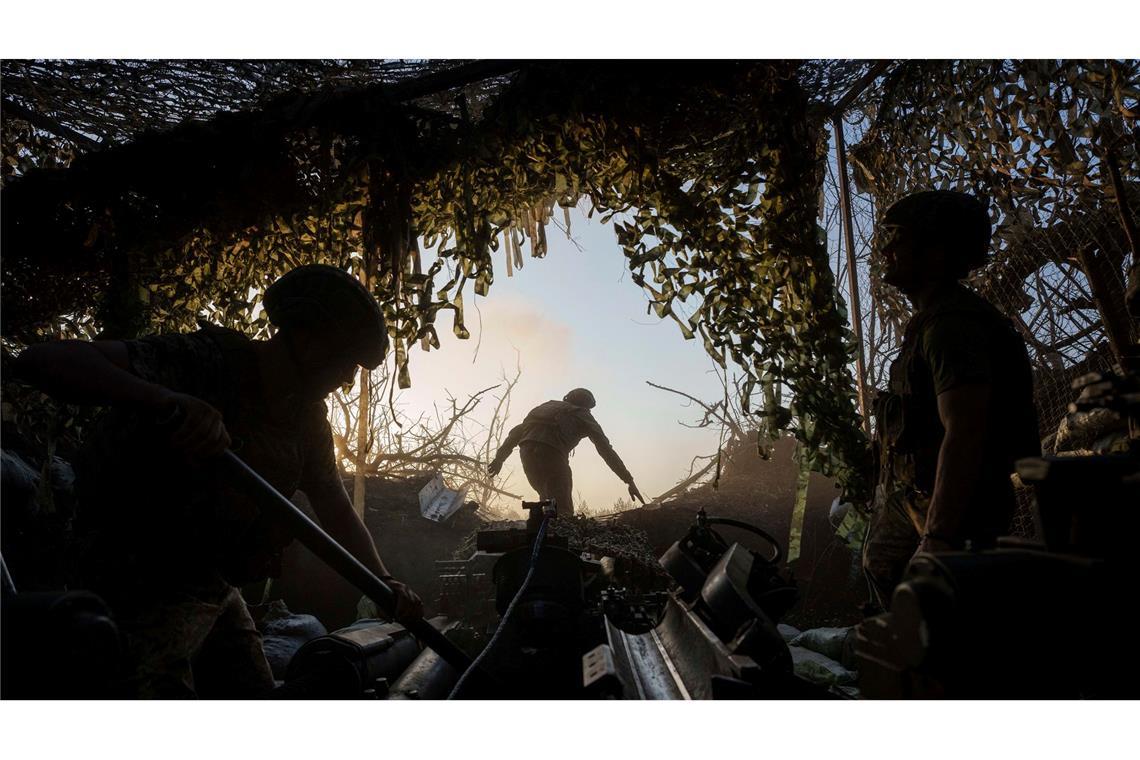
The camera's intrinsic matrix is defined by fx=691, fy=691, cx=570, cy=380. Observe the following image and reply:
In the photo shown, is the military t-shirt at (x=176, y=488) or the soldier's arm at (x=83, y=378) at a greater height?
the soldier's arm at (x=83, y=378)

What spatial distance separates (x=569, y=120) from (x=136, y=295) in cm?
270

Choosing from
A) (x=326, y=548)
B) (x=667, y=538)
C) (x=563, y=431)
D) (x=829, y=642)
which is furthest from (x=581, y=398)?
(x=326, y=548)

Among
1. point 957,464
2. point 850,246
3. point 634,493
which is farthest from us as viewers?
point 634,493

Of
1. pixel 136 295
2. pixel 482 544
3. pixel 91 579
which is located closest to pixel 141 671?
pixel 91 579

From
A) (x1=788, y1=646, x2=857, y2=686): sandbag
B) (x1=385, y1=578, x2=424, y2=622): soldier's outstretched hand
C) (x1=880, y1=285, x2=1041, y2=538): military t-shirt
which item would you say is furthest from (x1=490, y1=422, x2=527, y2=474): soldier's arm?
(x1=880, y1=285, x2=1041, y2=538): military t-shirt

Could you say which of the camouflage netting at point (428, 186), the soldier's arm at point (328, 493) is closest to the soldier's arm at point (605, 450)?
the camouflage netting at point (428, 186)

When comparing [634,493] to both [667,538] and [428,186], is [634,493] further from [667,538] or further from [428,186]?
[428,186]

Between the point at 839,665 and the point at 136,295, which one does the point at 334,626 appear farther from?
the point at 839,665

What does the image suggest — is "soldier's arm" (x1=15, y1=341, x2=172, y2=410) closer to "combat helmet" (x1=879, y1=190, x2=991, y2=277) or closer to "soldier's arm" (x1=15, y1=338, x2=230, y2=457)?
"soldier's arm" (x1=15, y1=338, x2=230, y2=457)

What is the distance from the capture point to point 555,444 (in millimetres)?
8711

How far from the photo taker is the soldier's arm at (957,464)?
6.76ft

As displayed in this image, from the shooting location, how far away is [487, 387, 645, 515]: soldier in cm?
866

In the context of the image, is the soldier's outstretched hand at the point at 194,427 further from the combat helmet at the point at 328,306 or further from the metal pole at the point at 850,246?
the metal pole at the point at 850,246

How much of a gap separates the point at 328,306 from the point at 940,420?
220 cm
